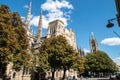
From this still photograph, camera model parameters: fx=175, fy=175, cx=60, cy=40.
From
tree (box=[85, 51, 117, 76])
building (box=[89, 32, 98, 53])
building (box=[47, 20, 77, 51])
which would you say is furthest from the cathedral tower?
tree (box=[85, 51, 117, 76])

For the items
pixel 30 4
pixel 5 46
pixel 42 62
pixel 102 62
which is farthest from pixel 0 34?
pixel 102 62

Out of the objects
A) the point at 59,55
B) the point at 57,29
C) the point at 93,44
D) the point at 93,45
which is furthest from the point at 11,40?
the point at 93,44

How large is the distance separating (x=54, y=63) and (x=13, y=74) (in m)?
11.4

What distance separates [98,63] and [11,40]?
56.6m

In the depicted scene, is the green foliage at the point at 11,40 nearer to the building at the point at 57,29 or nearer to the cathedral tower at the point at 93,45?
the building at the point at 57,29

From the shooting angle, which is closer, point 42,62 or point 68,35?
point 42,62

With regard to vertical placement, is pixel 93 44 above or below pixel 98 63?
above

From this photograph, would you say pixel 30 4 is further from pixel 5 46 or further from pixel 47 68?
pixel 5 46

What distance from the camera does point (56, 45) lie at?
45.9 meters

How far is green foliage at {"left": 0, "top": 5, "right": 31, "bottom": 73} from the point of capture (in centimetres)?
2697

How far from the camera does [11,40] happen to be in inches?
1098

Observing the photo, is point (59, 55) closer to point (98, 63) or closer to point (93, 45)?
point (98, 63)

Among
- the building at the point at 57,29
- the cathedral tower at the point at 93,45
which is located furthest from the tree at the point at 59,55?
the cathedral tower at the point at 93,45

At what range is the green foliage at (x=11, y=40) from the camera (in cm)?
2697
